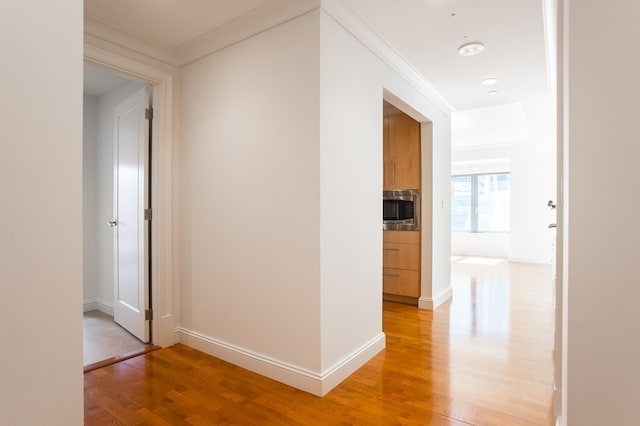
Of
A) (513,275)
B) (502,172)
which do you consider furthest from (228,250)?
(502,172)

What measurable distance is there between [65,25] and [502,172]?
9223mm

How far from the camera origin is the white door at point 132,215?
2998 millimetres

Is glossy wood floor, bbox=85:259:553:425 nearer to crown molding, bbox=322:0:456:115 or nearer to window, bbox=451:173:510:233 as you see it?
crown molding, bbox=322:0:456:115

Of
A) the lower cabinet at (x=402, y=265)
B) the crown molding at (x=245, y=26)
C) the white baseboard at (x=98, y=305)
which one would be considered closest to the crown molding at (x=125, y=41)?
the crown molding at (x=245, y=26)

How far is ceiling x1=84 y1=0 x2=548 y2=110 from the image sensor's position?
2307 mm

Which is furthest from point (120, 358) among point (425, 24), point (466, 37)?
point (466, 37)

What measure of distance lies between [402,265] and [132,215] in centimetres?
308

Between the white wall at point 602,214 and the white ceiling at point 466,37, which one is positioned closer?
the white wall at point 602,214

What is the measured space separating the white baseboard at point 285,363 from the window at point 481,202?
7.13 meters

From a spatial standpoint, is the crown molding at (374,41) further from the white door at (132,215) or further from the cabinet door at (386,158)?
the white door at (132,215)

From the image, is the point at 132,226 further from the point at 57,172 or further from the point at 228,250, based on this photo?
the point at 57,172

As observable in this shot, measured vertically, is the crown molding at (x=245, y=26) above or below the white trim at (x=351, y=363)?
above

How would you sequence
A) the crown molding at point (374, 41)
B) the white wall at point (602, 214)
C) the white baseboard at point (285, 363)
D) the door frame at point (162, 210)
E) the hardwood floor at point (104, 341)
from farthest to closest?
the door frame at point (162, 210) → the hardwood floor at point (104, 341) → the crown molding at point (374, 41) → the white baseboard at point (285, 363) → the white wall at point (602, 214)

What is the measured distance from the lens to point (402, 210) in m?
4.24
